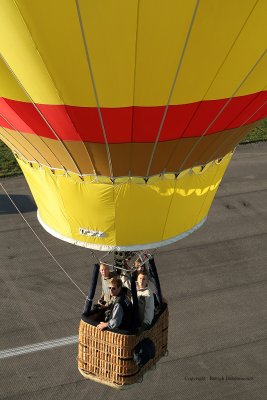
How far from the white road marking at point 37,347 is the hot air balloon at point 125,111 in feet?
11.0

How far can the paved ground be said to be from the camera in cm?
940

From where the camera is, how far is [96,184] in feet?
21.0

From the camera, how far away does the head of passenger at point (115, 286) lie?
258 inches

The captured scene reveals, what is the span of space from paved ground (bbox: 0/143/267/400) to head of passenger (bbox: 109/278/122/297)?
10.7 feet

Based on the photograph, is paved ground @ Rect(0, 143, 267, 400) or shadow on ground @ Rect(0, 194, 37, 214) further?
shadow on ground @ Rect(0, 194, 37, 214)

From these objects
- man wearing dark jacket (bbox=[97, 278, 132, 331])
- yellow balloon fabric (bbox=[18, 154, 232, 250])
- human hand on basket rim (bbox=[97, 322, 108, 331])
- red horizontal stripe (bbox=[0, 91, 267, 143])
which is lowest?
human hand on basket rim (bbox=[97, 322, 108, 331])

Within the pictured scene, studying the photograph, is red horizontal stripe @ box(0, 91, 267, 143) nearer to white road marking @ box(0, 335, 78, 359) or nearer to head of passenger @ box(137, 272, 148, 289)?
head of passenger @ box(137, 272, 148, 289)

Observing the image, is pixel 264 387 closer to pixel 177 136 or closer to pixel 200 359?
pixel 200 359

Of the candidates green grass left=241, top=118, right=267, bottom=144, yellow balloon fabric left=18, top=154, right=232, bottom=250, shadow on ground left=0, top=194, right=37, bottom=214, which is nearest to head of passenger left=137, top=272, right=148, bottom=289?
yellow balloon fabric left=18, top=154, right=232, bottom=250

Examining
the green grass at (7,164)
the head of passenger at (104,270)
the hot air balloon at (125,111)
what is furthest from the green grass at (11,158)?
the head of passenger at (104,270)

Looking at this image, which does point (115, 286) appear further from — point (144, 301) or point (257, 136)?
point (257, 136)

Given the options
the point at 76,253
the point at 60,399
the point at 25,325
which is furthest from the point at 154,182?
the point at 76,253

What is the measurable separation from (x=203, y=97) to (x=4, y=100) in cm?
208

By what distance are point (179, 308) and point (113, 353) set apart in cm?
463
